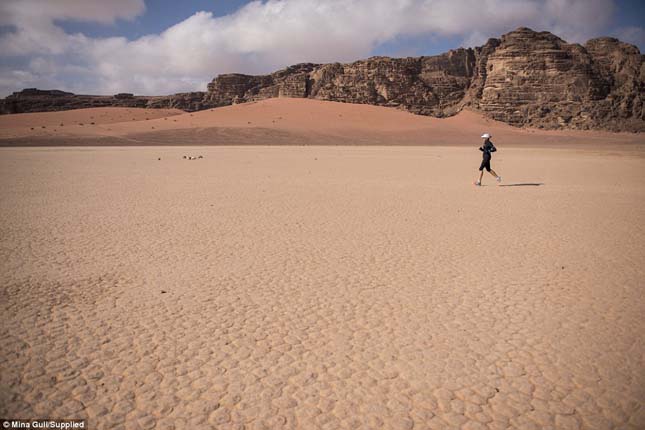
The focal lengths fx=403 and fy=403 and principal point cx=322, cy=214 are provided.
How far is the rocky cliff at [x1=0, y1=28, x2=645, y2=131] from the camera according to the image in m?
64.6

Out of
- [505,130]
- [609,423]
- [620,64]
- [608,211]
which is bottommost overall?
[609,423]


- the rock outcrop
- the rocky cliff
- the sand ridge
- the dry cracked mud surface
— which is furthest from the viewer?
the rock outcrop

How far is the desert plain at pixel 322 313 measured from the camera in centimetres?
286

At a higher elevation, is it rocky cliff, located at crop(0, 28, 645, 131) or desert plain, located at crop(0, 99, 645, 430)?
rocky cliff, located at crop(0, 28, 645, 131)

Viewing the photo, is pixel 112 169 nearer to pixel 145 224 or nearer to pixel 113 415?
pixel 145 224

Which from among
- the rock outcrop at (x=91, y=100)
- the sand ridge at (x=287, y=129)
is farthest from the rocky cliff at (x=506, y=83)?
the sand ridge at (x=287, y=129)

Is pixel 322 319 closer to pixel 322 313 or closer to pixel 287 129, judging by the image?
pixel 322 313

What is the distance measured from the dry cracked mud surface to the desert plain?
0.07 feet

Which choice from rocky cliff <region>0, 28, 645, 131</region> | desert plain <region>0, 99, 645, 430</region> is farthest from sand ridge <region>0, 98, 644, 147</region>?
desert plain <region>0, 99, 645, 430</region>

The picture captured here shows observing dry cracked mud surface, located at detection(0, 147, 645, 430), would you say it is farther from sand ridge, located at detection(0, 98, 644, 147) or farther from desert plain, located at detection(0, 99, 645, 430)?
sand ridge, located at detection(0, 98, 644, 147)

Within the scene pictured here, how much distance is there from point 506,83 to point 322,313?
7623cm

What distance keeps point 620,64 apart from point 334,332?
85.9 metres

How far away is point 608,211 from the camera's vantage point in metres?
9.66

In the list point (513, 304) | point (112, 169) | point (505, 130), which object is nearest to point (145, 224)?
point (513, 304)
